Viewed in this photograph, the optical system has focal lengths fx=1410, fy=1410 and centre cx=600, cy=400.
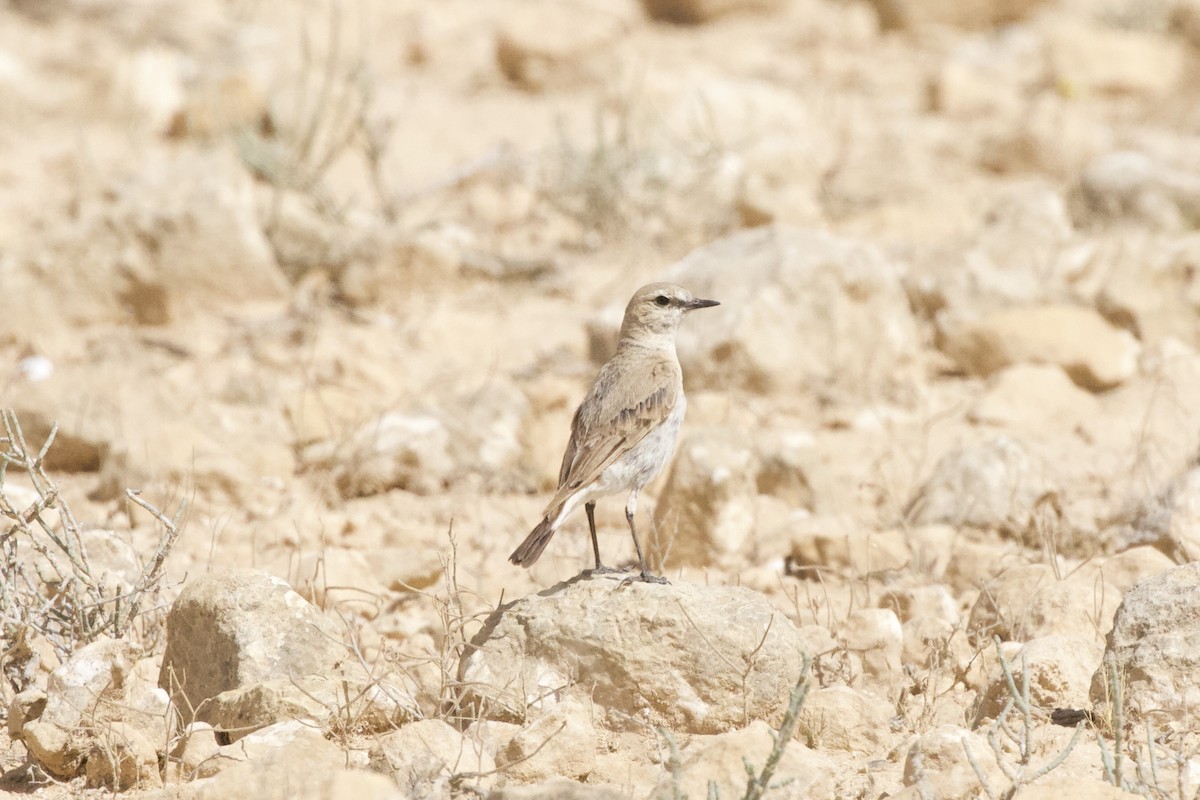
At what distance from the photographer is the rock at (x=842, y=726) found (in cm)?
482

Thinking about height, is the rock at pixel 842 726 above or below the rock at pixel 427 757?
below

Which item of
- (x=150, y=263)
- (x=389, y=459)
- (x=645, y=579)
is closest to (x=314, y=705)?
(x=645, y=579)

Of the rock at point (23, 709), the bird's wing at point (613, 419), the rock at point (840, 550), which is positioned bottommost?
the rock at point (840, 550)

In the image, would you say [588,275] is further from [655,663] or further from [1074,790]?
[1074,790]

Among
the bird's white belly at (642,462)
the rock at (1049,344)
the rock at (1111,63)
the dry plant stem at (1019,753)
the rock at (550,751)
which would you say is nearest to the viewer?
the dry plant stem at (1019,753)

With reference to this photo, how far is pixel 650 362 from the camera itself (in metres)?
6.33

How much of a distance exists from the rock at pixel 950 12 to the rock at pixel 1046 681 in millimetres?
12029

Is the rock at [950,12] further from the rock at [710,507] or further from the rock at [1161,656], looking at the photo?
the rock at [1161,656]

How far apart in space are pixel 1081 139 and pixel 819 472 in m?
6.45

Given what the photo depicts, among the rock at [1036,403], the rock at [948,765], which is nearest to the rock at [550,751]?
the rock at [948,765]

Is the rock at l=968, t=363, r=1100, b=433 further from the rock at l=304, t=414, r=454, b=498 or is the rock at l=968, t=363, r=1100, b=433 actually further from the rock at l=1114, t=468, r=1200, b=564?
the rock at l=304, t=414, r=454, b=498

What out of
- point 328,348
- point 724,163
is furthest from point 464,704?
point 724,163

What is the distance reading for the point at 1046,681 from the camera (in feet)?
16.3

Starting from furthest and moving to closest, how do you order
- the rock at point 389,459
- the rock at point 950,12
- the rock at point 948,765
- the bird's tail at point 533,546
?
the rock at point 950,12 < the rock at point 389,459 < the bird's tail at point 533,546 < the rock at point 948,765
